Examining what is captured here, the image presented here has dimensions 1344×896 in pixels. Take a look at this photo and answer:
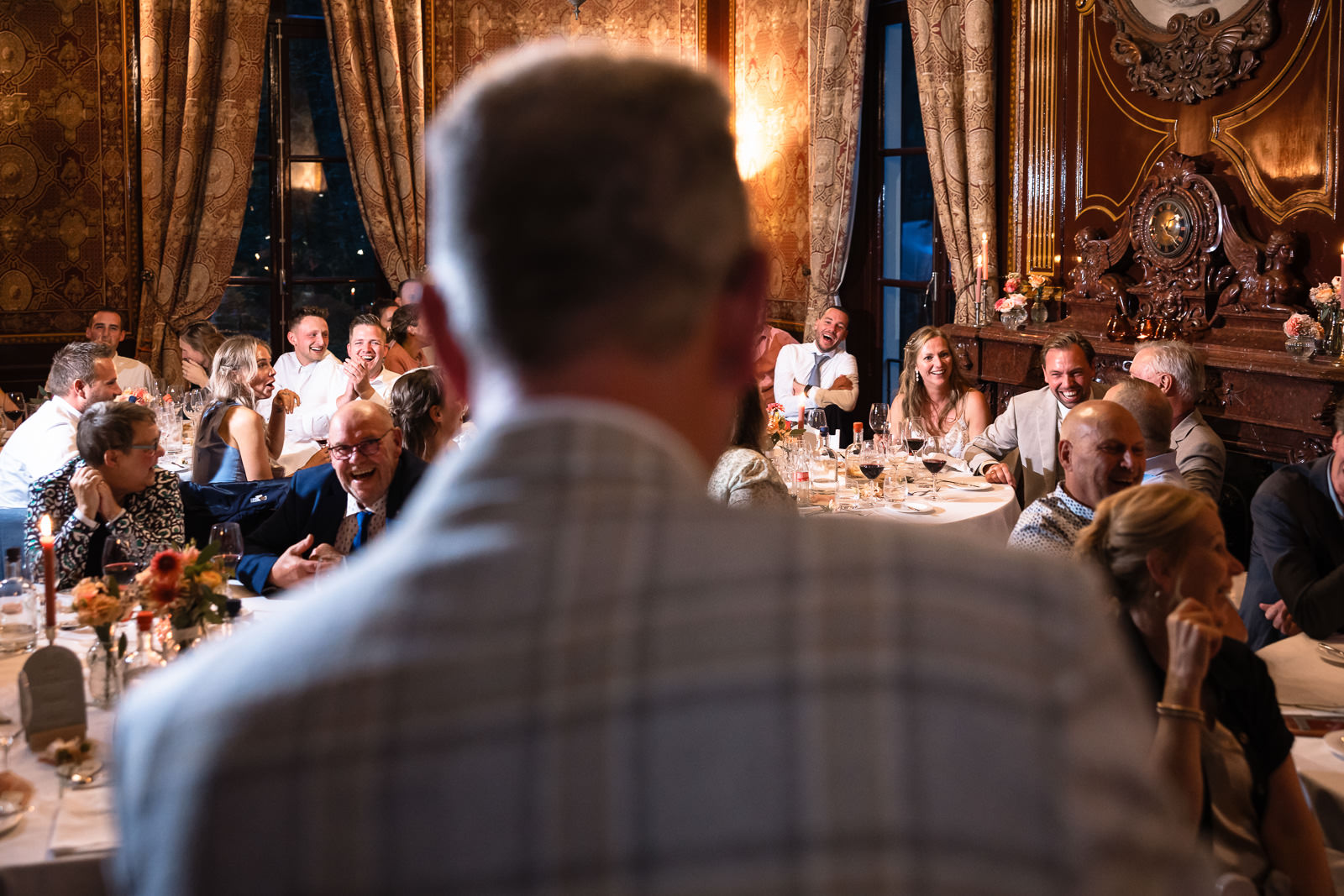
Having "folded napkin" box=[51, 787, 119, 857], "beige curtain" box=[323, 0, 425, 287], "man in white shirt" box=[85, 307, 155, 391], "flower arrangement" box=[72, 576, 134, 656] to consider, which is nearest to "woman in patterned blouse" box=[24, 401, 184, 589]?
"flower arrangement" box=[72, 576, 134, 656]

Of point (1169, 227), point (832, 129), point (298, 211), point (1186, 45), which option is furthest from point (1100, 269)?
point (298, 211)

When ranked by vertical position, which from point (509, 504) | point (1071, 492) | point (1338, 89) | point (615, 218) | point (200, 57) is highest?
point (200, 57)

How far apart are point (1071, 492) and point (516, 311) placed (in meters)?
3.21

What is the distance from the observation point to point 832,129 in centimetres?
837

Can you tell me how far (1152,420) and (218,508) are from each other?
313 centimetres

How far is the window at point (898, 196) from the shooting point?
822cm

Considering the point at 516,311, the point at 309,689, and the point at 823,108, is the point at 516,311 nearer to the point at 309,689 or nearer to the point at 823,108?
the point at 309,689

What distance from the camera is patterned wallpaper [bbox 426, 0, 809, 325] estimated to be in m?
8.95

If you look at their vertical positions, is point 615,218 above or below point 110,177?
below

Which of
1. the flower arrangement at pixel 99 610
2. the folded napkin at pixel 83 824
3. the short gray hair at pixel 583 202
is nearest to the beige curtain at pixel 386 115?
the flower arrangement at pixel 99 610

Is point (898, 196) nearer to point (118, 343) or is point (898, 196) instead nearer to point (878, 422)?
point (878, 422)

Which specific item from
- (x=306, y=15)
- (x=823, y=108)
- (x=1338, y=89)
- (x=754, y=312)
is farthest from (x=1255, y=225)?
(x=306, y=15)

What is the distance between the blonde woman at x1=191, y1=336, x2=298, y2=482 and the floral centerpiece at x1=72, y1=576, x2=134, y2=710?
7.96 feet

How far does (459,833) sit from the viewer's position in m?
0.55
